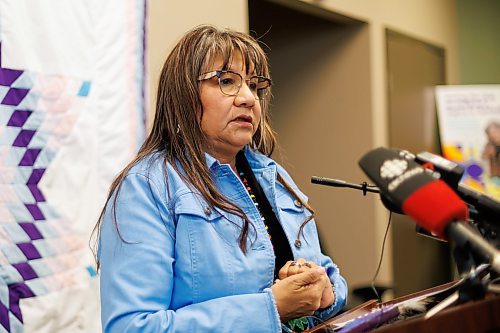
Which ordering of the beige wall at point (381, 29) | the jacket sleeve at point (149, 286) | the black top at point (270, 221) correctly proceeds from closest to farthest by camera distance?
1. the jacket sleeve at point (149, 286)
2. the black top at point (270, 221)
3. the beige wall at point (381, 29)

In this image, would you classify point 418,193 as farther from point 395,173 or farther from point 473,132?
point 473,132

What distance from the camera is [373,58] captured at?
3.40 metres

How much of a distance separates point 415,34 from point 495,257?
3410 mm

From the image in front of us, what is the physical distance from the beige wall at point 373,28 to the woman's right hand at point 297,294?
106 cm

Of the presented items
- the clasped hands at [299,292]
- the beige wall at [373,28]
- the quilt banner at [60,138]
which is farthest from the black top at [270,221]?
the beige wall at [373,28]

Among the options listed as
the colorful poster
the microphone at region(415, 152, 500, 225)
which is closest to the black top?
the microphone at region(415, 152, 500, 225)

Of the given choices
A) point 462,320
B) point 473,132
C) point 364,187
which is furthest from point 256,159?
point 473,132

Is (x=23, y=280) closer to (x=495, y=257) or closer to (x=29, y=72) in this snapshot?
(x=29, y=72)

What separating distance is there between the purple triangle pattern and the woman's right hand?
746 millimetres

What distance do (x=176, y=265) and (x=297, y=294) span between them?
23 cm

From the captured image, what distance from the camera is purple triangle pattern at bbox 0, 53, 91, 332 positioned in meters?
1.48

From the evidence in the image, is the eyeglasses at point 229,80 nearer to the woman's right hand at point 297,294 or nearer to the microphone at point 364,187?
the microphone at point 364,187

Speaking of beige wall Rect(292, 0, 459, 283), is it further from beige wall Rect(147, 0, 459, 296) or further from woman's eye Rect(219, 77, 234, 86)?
woman's eye Rect(219, 77, 234, 86)

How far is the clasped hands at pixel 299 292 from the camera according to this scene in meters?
1.08
